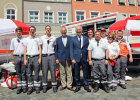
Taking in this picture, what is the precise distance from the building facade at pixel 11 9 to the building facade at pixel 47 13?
679 millimetres

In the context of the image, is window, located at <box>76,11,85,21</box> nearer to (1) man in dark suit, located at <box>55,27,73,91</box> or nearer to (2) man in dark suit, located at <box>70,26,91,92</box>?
(1) man in dark suit, located at <box>55,27,73,91</box>

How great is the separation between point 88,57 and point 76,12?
17.8m

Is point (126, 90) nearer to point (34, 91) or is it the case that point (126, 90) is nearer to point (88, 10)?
point (34, 91)

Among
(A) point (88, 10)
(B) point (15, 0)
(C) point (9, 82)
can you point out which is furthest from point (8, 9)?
(C) point (9, 82)

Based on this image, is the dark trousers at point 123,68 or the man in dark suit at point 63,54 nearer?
the man in dark suit at point 63,54

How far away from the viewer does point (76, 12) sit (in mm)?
21438

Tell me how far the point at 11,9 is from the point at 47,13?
471 centimetres

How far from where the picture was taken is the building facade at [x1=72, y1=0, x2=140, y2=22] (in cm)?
2144

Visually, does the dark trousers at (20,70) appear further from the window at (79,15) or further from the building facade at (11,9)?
the window at (79,15)

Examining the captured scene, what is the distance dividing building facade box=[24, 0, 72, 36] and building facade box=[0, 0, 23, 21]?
0.68m

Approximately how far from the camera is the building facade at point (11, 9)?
18047 millimetres

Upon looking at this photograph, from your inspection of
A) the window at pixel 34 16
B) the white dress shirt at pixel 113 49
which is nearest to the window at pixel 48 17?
the window at pixel 34 16

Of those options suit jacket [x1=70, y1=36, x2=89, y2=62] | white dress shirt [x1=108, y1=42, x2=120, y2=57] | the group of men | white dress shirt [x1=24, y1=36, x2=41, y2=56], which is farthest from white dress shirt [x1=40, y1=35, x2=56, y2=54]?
white dress shirt [x1=108, y1=42, x2=120, y2=57]

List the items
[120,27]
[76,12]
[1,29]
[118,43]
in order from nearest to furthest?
[118,43], [1,29], [120,27], [76,12]
